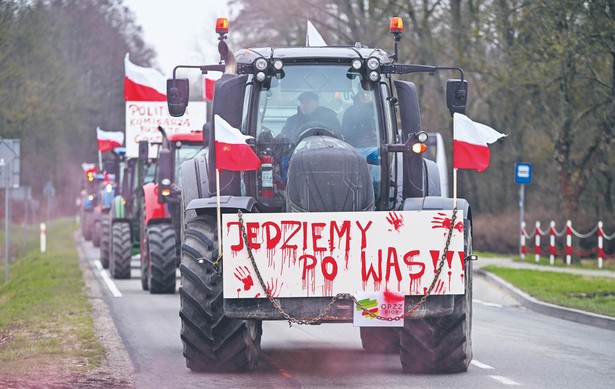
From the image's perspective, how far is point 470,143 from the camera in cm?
1225

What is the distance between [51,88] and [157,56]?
3670 cm

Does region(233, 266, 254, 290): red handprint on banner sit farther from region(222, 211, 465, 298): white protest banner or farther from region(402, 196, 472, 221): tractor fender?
region(402, 196, 472, 221): tractor fender

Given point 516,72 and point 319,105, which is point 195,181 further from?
point 516,72

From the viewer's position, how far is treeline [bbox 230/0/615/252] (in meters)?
31.9

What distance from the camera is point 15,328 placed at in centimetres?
1709

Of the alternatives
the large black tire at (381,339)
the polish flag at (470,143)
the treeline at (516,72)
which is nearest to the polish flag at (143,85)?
the treeline at (516,72)

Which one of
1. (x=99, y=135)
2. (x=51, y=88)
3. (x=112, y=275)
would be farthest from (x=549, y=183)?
(x=51, y=88)

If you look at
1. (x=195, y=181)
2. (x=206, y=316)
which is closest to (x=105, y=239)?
(x=195, y=181)

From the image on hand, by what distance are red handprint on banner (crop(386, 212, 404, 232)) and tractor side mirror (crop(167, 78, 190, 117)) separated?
2.38 metres

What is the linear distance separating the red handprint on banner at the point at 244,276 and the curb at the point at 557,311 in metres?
8.83

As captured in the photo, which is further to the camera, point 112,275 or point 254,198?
point 112,275

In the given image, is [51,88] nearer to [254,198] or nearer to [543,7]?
[543,7]

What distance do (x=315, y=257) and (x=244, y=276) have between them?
Answer: 0.60 meters

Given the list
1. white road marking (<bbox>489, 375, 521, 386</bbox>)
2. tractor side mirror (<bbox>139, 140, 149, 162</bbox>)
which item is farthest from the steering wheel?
tractor side mirror (<bbox>139, 140, 149, 162</bbox>)
